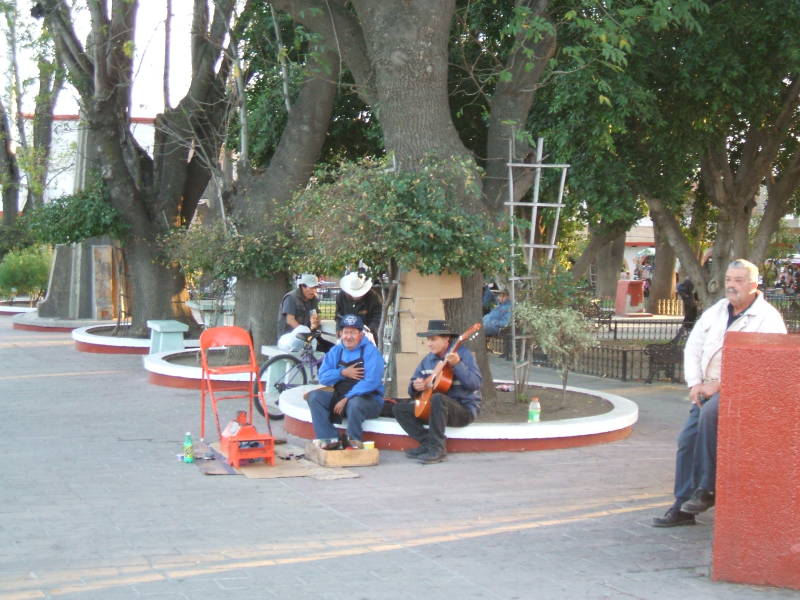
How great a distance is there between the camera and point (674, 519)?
6.53 metres

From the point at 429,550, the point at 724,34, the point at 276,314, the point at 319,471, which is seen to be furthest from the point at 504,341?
the point at 429,550

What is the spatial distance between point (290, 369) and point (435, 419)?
351 cm

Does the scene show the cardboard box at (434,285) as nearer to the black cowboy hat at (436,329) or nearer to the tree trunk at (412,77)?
the tree trunk at (412,77)

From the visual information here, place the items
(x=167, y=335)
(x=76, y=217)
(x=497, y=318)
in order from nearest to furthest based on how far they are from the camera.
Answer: (x=167, y=335), (x=76, y=217), (x=497, y=318)

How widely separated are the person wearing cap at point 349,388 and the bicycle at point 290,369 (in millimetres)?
2577

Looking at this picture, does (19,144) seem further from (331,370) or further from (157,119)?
(331,370)

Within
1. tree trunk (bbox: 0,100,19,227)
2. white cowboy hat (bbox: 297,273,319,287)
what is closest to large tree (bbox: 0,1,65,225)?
tree trunk (bbox: 0,100,19,227)

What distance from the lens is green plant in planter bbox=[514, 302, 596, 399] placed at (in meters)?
9.99

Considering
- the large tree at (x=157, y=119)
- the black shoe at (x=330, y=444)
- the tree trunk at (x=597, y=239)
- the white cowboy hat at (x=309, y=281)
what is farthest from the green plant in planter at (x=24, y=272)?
the black shoe at (x=330, y=444)

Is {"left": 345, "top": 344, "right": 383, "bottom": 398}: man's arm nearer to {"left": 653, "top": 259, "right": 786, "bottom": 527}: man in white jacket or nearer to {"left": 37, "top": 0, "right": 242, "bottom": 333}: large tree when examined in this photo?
{"left": 653, "top": 259, "right": 786, "bottom": 527}: man in white jacket

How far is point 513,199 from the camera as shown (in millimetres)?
10508

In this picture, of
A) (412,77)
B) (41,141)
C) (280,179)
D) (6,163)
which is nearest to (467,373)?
(412,77)

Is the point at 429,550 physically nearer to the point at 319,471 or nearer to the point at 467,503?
the point at 467,503

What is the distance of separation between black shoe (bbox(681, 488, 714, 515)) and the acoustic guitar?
2707mm
